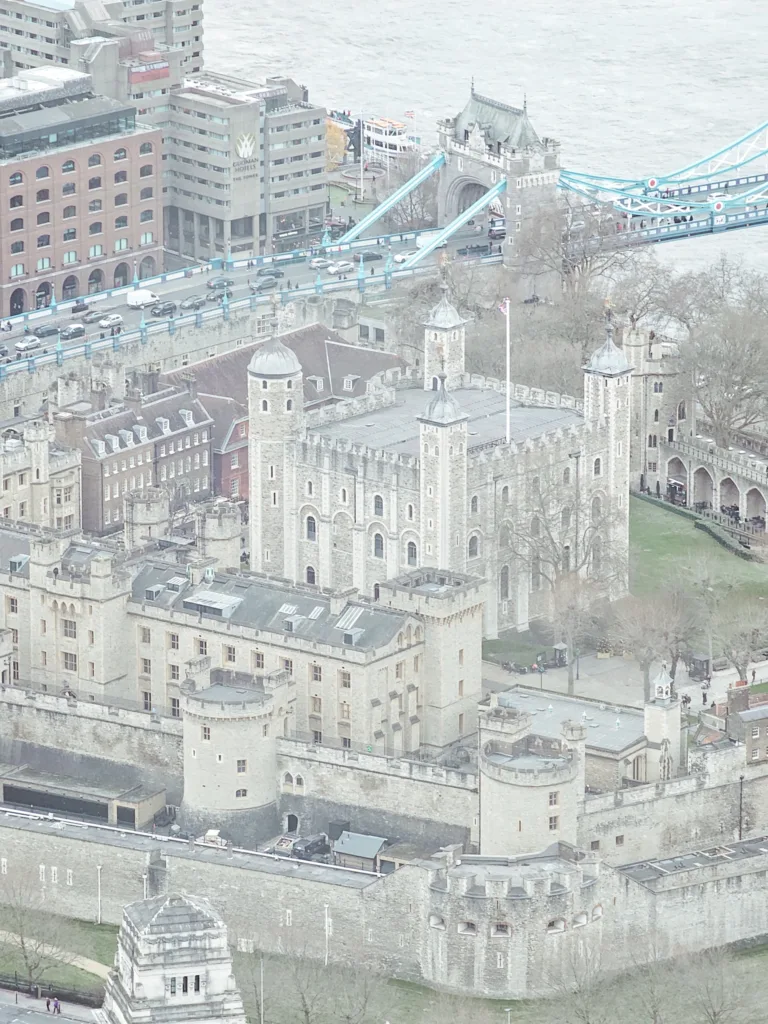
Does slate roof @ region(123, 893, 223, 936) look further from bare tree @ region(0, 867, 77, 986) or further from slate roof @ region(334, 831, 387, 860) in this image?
slate roof @ region(334, 831, 387, 860)

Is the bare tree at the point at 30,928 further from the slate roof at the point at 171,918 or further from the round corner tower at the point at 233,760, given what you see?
the slate roof at the point at 171,918

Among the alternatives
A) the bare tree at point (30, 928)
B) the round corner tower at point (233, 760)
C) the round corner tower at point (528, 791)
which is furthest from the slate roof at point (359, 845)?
the bare tree at point (30, 928)

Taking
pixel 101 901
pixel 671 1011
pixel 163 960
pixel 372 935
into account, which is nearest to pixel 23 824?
pixel 101 901

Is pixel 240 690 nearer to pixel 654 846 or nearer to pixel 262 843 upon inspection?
pixel 262 843

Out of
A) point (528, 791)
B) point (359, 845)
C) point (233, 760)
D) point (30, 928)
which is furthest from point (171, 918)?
point (233, 760)

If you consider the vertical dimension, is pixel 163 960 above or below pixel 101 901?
above

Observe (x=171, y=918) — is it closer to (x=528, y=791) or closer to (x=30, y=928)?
(x=30, y=928)
